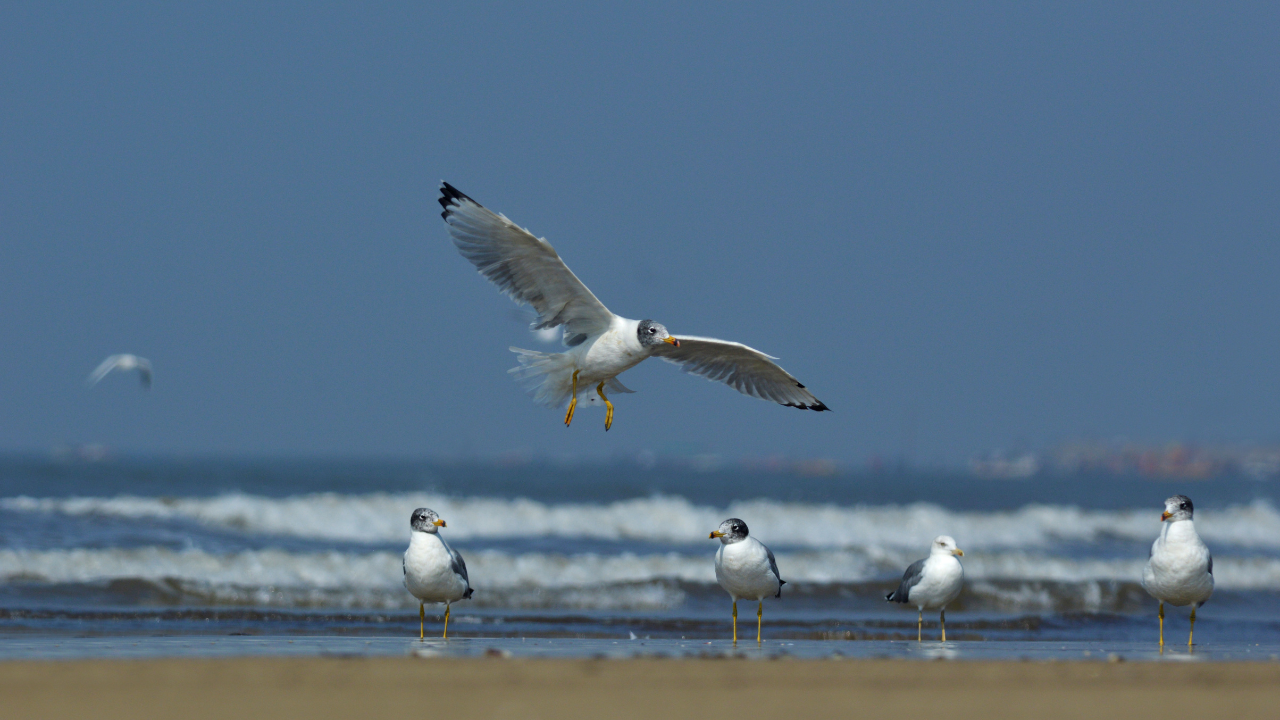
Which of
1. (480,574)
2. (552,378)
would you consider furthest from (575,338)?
(480,574)

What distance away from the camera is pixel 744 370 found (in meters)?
10.1

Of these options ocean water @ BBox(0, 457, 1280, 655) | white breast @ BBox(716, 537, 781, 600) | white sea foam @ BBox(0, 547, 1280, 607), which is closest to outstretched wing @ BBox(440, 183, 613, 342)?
white breast @ BBox(716, 537, 781, 600)

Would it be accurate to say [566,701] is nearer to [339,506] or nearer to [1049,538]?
[339,506]

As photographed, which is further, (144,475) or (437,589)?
(144,475)

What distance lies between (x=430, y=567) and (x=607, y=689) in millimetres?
3033

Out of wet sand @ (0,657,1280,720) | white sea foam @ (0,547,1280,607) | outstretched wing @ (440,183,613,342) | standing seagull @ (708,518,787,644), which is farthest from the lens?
white sea foam @ (0,547,1280,607)

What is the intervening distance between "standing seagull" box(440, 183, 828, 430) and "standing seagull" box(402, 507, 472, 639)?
1396 mm

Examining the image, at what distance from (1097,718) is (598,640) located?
14.0 ft

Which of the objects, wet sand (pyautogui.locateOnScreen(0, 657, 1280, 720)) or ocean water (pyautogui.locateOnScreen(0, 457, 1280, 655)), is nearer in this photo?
wet sand (pyautogui.locateOnScreen(0, 657, 1280, 720))

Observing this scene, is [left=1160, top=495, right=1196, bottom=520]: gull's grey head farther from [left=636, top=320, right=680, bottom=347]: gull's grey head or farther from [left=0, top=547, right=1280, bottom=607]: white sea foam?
[left=0, top=547, right=1280, bottom=607]: white sea foam

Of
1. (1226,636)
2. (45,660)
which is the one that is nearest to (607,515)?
(1226,636)

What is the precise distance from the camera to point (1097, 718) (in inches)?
191

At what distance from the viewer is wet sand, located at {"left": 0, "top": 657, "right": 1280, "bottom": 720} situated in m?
4.71

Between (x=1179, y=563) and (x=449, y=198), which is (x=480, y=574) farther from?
(x=1179, y=563)
